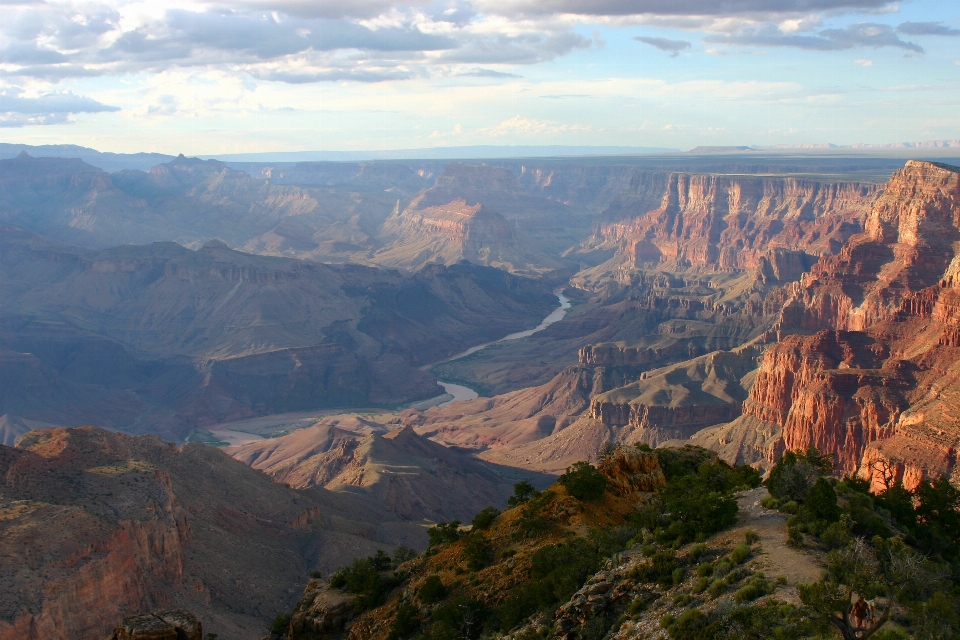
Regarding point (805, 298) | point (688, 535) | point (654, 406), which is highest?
point (688, 535)

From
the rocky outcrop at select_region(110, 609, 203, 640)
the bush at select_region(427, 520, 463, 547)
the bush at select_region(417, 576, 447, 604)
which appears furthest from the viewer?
the bush at select_region(427, 520, 463, 547)

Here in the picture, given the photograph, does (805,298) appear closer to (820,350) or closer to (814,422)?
(820,350)

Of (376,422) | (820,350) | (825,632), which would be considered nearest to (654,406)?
(820,350)

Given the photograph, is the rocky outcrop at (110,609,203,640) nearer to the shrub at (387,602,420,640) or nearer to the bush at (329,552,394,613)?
the shrub at (387,602,420,640)

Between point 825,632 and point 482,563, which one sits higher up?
point 825,632

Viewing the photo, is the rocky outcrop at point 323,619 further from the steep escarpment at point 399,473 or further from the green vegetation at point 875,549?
the steep escarpment at point 399,473

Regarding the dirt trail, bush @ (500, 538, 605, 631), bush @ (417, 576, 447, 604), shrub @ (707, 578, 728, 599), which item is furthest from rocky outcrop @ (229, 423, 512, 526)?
shrub @ (707, 578, 728, 599)
